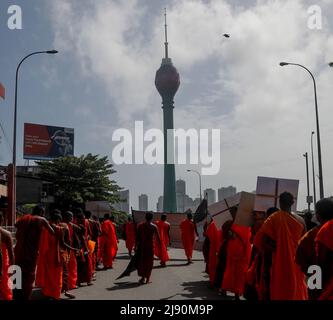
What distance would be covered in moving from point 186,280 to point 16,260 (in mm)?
5108

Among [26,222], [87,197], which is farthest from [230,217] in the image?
[87,197]

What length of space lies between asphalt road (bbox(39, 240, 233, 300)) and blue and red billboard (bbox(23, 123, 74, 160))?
43411 mm

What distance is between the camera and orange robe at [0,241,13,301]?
6828 mm

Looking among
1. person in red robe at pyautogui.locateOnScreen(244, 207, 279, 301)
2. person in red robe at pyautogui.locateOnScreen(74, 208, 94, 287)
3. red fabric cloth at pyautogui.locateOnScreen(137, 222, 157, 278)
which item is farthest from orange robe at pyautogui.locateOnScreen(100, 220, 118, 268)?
person in red robe at pyautogui.locateOnScreen(244, 207, 279, 301)

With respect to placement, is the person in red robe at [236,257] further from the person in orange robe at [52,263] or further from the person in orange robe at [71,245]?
the person in orange robe at [71,245]

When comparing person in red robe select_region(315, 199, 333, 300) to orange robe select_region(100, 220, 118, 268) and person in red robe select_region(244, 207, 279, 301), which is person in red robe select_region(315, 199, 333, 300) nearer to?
person in red robe select_region(244, 207, 279, 301)

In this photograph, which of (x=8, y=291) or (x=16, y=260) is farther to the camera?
(x=16, y=260)

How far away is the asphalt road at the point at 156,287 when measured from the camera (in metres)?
9.98

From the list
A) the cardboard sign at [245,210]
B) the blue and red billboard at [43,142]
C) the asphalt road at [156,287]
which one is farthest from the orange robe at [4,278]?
the blue and red billboard at [43,142]

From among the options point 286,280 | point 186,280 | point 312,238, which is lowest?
point 186,280

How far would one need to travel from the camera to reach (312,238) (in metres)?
5.11

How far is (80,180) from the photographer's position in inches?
1742

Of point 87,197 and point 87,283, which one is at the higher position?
point 87,197
